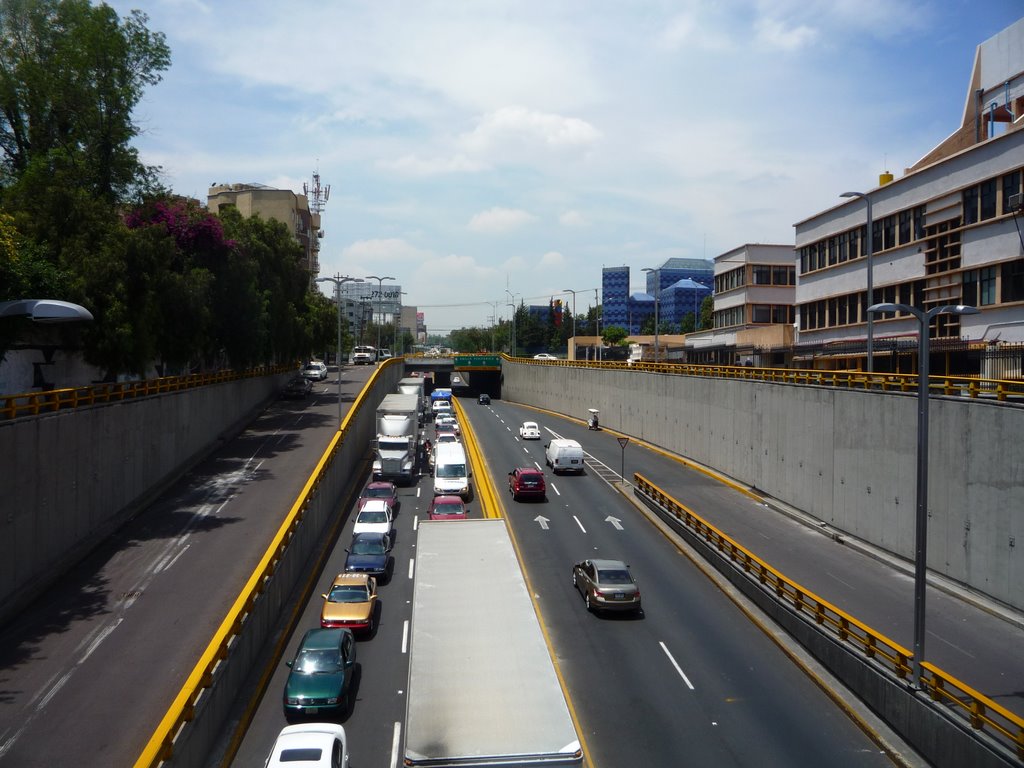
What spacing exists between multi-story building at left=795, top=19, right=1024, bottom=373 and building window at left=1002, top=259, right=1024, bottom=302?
4 centimetres

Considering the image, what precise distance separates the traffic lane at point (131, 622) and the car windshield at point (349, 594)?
2879mm

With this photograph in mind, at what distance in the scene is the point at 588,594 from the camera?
2406 cm

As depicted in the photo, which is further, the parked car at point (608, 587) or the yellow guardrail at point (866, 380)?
the parked car at point (608, 587)

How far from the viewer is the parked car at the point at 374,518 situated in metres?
31.2

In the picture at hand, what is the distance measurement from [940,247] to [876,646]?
24.9m

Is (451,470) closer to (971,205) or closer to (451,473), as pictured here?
(451,473)

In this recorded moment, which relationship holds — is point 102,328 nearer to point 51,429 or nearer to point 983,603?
point 51,429

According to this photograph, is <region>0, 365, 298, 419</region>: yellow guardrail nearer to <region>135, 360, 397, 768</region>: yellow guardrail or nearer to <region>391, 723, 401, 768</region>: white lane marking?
<region>135, 360, 397, 768</region>: yellow guardrail

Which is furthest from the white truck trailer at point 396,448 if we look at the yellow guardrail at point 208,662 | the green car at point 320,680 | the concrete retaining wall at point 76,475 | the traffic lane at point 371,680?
the green car at point 320,680

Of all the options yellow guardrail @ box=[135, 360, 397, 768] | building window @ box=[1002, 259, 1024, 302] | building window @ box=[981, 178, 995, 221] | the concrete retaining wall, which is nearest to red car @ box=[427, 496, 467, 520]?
yellow guardrail @ box=[135, 360, 397, 768]

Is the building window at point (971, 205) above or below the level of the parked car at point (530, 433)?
above

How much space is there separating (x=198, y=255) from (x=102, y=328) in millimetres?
12664

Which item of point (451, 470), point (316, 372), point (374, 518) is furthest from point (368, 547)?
point (316, 372)

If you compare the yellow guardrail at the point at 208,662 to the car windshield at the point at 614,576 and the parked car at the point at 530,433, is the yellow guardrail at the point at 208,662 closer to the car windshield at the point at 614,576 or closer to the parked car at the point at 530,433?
the car windshield at the point at 614,576
